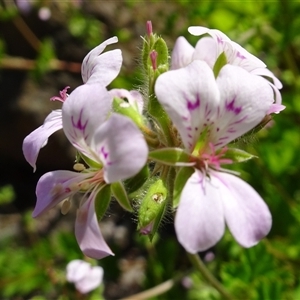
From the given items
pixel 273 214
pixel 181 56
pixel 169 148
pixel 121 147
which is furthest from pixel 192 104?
pixel 273 214

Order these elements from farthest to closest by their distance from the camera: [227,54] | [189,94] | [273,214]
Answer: [273,214] → [227,54] → [189,94]

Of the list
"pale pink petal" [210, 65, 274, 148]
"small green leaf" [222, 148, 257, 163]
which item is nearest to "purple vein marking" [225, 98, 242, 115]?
"pale pink petal" [210, 65, 274, 148]

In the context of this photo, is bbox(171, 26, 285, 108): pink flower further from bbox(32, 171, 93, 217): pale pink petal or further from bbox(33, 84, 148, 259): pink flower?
bbox(32, 171, 93, 217): pale pink petal

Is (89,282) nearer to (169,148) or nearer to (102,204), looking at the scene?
(102,204)

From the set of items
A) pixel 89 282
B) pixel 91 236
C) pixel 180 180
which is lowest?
pixel 89 282

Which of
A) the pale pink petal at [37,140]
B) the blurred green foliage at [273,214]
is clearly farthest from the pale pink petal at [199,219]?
the blurred green foliage at [273,214]

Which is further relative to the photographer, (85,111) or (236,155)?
(236,155)

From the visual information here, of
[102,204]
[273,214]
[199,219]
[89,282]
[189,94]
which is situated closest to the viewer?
[199,219]

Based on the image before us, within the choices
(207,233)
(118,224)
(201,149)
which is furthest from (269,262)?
(118,224)
